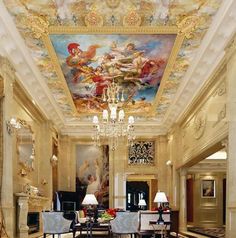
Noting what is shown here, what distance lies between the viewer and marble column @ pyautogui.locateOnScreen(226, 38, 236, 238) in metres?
8.41

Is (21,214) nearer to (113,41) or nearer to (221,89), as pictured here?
(113,41)

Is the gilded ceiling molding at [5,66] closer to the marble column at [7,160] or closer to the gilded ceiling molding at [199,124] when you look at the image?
the marble column at [7,160]

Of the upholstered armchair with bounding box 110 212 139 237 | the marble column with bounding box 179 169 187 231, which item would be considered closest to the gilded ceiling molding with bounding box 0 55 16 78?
the upholstered armchair with bounding box 110 212 139 237

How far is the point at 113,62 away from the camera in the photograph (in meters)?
11.7

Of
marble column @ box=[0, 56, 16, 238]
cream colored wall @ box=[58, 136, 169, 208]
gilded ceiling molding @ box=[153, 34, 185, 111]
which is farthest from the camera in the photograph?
cream colored wall @ box=[58, 136, 169, 208]

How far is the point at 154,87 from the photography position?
46.3ft

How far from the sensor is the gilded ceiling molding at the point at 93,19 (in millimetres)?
8492

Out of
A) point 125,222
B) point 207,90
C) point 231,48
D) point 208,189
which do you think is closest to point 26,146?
point 125,222

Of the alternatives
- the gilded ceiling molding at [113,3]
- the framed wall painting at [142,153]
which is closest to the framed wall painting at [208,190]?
the framed wall painting at [142,153]

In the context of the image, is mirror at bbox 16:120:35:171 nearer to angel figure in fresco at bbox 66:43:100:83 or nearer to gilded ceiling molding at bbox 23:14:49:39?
angel figure in fresco at bbox 66:43:100:83

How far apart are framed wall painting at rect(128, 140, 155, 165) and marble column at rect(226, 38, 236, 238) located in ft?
37.0

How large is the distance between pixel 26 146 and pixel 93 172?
7.07 meters

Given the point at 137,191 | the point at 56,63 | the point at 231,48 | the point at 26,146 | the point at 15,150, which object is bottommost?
the point at 137,191

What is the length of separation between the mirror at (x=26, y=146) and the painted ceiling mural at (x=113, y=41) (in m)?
1.47
